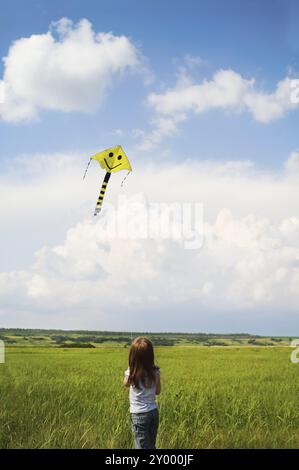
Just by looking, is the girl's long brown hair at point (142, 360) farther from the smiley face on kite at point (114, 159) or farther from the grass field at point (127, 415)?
the smiley face on kite at point (114, 159)

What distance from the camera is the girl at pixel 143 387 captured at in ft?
18.5

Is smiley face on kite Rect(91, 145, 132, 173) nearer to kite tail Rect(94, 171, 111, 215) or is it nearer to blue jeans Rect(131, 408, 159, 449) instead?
kite tail Rect(94, 171, 111, 215)

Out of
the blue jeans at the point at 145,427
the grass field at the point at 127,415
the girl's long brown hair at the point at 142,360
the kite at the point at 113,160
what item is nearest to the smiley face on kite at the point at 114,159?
the kite at the point at 113,160

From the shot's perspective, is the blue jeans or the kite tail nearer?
the blue jeans

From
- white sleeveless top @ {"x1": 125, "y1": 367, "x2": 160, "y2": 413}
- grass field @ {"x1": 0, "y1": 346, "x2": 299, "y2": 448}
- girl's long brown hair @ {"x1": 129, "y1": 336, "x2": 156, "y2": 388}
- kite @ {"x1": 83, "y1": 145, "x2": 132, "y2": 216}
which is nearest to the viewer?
girl's long brown hair @ {"x1": 129, "y1": 336, "x2": 156, "y2": 388}

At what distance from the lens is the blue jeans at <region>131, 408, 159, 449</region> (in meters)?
5.74

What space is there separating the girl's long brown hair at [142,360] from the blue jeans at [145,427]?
44cm

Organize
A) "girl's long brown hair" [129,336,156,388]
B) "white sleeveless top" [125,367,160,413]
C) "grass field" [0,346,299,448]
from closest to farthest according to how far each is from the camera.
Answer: "girl's long brown hair" [129,336,156,388] < "white sleeveless top" [125,367,160,413] < "grass field" [0,346,299,448]

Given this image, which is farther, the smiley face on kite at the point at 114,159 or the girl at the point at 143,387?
the smiley face on kite at the point at 114,159

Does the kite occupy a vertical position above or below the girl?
above

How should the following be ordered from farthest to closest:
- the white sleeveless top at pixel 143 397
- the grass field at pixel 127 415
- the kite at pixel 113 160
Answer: the kite at pixel 113 160
the grass field at pixel 127 415
the white sleeveless top at pixel 143 397

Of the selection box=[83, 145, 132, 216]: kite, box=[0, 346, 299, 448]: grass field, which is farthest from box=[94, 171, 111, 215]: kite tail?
box=[0, 346, 299, 448]: grass field

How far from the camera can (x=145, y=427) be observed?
5758 mm
